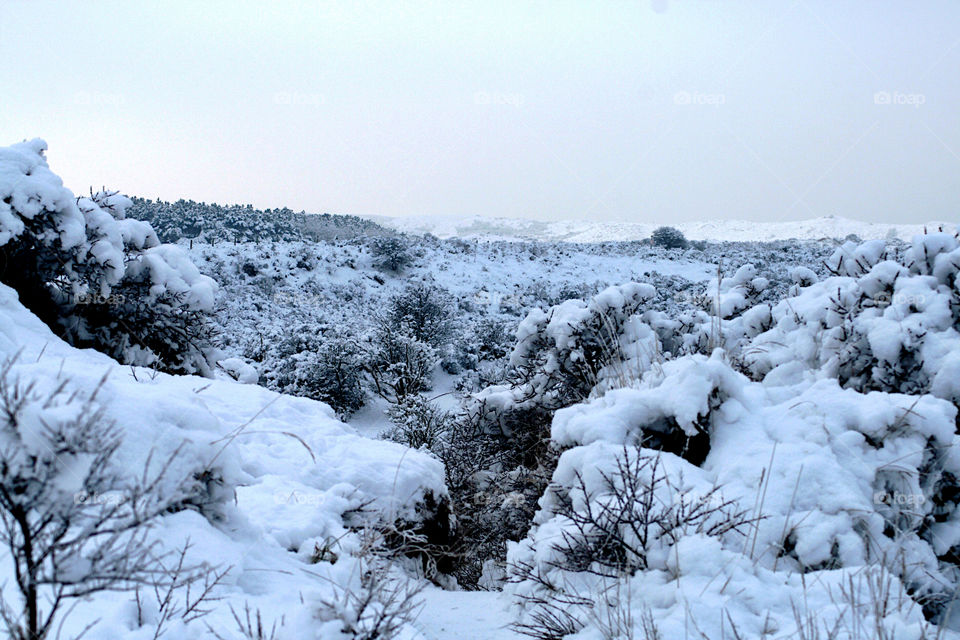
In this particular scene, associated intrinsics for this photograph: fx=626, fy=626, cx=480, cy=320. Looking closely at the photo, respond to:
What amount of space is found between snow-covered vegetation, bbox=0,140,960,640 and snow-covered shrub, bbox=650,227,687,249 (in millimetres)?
30083

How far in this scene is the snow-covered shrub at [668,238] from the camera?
3964cm

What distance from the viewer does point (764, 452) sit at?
3.66m

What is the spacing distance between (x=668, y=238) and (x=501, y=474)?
3505 centimetres

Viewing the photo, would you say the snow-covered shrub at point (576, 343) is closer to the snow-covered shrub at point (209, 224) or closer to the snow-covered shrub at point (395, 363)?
the snow-covered shrub at point (395, 363)

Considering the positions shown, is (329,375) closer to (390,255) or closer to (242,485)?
(242,485)

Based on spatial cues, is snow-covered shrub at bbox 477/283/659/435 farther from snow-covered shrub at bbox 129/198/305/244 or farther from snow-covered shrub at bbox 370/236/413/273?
snow-covered shrub at bbox 129/198/305/244

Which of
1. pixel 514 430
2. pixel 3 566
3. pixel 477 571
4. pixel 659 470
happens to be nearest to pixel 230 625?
pixel 3 566

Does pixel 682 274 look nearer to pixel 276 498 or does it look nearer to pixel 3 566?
pixel 276 498

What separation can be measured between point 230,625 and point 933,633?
9.10ft

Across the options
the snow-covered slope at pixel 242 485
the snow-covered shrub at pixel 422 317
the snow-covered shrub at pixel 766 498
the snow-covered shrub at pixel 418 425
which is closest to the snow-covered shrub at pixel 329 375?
the snow-covered shrub at pixel 418 425

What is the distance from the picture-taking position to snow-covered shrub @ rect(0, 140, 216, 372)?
704cm

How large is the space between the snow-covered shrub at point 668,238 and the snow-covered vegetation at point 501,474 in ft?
98.7

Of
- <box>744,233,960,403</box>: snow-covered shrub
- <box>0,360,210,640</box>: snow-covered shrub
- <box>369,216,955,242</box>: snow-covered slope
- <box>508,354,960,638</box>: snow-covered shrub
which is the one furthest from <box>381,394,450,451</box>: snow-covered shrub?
<box>369,216,955,242</box>: snow-covered slope

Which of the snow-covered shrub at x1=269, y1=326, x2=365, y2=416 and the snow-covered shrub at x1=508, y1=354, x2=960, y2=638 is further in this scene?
the snow-covered shrub at x1=269, y1=326, x2=365, y2=416
